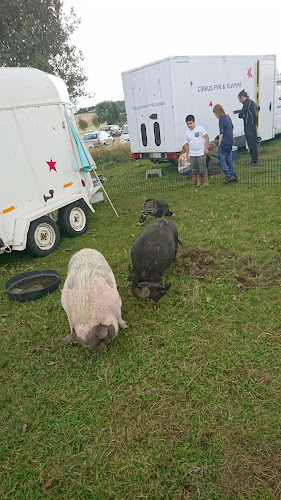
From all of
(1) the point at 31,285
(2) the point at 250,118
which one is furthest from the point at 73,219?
(2) the point at 250,118

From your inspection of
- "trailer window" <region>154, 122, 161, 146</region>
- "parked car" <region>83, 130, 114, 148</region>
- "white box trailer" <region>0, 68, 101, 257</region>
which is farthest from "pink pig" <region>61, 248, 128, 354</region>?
"parked car" <region>83, 130, 114, 148</region>

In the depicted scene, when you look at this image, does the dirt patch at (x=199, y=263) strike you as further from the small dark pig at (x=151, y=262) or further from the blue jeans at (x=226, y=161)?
the blue jeans at (x=226, y=161)

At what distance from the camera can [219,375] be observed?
3568 mm

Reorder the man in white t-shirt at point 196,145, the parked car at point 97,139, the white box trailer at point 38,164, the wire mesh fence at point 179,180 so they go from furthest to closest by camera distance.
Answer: the parked car at point 97,139 → the wire mesh fence at point 179,180 → the man in white t-shirt at point 196,145 → the white box trailer at point 38,164

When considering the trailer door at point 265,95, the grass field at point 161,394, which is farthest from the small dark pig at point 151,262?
the trailer door at point 265,95

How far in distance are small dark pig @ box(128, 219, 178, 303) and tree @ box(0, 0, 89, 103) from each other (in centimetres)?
1930

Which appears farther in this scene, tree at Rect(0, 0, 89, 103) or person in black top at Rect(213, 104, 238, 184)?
tree at Rect(0, 0, 89, 103)

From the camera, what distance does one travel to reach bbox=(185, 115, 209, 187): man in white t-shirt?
9906 mm

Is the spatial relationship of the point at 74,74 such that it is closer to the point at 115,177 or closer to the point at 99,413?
the point at 115,177

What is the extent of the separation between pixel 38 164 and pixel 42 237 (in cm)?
164

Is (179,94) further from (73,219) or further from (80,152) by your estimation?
(73,219)

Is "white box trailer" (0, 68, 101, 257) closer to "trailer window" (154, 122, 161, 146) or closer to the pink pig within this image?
the pink pig

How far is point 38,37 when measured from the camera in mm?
20500

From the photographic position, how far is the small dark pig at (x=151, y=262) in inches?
178
